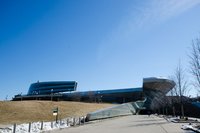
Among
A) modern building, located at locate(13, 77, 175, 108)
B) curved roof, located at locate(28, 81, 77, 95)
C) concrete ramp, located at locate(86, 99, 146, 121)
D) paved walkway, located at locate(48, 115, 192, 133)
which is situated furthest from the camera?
curved roof, located at locate(28, 81, 77, 95)

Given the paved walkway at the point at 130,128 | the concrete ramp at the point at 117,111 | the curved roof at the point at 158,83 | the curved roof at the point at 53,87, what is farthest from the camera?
the curved roof at the point at 53,87

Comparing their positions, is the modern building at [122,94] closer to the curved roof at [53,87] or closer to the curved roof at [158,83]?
the curved roof at [158,83]

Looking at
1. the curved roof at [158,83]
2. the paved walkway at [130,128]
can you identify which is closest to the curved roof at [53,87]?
the curved roof at [158,83]

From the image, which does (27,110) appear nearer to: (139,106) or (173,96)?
(173,96)

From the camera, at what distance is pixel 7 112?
58.1 m

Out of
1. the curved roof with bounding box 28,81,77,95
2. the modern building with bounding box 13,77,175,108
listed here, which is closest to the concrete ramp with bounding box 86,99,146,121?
the modern building with bounding box 13,77,175,108

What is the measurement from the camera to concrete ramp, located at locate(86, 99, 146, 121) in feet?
177

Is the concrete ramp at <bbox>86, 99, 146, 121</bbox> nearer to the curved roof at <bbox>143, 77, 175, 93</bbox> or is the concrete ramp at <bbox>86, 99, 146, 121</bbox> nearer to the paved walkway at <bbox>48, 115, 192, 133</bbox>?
the curved roof at <bbox>143, 77, 175, 93</bbox>

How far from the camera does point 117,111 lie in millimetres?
83375

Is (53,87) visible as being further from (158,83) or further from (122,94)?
(158,83)

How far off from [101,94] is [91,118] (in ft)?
310

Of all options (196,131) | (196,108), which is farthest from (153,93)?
(196,131)

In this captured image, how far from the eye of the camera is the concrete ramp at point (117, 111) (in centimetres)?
5391

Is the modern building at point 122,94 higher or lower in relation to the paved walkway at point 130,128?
higher
